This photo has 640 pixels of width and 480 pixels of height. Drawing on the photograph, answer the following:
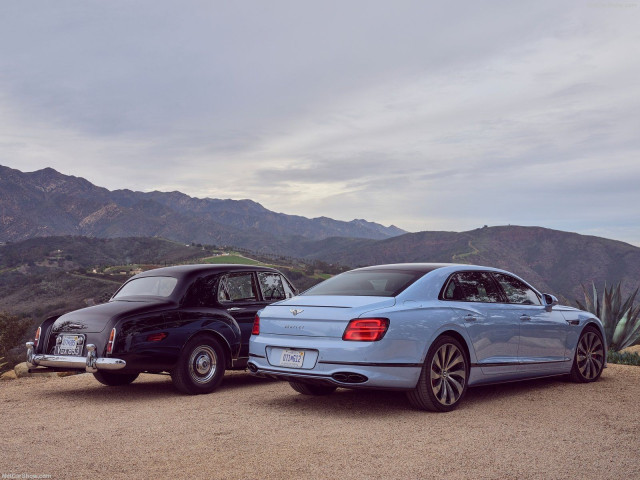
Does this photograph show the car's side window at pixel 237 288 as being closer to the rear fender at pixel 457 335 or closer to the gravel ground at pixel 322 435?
the gravel ground at pixel 322 435

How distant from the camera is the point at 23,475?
459 centimetres

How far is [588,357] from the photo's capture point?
897 centimetres

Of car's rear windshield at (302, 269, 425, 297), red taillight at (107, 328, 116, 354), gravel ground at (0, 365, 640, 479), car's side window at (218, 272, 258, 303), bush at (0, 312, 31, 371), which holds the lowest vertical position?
bush at (0, 312, 31, 371)

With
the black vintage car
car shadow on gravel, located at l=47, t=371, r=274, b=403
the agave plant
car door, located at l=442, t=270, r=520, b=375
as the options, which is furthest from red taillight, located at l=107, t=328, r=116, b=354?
the agave plant

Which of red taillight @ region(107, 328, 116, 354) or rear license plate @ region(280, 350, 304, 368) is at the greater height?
rear license plate @ region(280, 350, 304, 368)

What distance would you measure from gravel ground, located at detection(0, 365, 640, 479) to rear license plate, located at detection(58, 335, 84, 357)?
23.9 inches

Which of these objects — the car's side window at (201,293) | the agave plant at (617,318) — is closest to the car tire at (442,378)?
the car's side window at (201,293)

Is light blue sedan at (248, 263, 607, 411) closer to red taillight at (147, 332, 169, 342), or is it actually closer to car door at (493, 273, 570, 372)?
car door at (493, 273, 570, 372)

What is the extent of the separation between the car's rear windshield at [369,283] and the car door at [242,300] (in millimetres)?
1784

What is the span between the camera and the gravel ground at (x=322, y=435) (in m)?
4.70

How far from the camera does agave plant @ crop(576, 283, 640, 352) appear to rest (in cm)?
1427

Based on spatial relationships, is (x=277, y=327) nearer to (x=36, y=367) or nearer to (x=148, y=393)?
(x=148, y=393)

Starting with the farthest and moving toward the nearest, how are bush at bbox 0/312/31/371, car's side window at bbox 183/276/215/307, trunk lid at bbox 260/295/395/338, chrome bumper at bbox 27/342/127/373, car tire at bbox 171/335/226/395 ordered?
bush at bbox 0/312/31/371 → car's side window at bbox 183/276/215/307 → car tire at bbox 171/335/226/395 → chrome bumper at bbox 27/342/127/373 → trunk lid at bbox 260/295/395/338

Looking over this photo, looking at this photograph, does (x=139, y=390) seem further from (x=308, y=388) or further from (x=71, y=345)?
(x=308, y=388)
